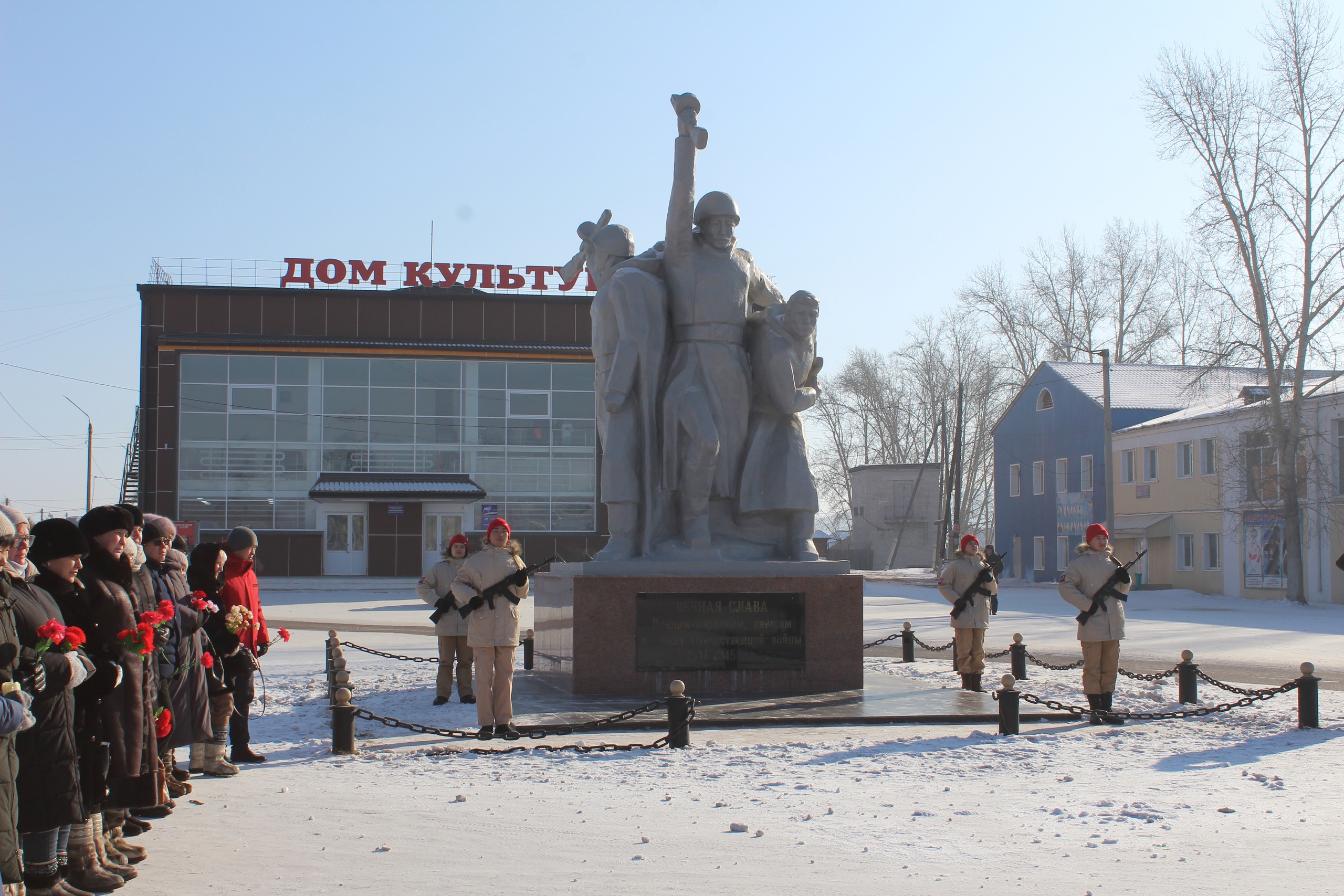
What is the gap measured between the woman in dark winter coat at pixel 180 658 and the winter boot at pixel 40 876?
1.37 m

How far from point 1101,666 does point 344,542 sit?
35162mm

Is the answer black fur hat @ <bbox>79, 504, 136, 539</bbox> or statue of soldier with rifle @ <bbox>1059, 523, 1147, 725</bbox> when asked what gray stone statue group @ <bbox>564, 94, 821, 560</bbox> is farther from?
black fur hat @ <bbox>79, 504, 136, 539</bbox>

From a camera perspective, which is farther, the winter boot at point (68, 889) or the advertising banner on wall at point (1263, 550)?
the advertising banner on wall at point (1263, 550)

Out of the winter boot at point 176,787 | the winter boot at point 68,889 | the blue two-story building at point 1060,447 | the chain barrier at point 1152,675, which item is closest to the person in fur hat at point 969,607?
the chain barrier at point 1152,675

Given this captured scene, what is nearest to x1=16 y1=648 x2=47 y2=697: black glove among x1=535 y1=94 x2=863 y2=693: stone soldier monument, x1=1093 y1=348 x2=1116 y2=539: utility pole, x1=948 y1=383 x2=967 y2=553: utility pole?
x1=535 y1=94 x2=863 y2=693: stone soldier monument

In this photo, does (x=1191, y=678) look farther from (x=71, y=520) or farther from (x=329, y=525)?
(x=329, y=525)

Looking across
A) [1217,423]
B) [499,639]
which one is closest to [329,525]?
[1217,423]

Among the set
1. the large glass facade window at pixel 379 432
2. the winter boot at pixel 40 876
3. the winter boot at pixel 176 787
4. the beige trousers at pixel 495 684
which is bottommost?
the winter boot at pixel 176 787

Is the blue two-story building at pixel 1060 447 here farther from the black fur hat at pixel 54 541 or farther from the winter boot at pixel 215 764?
the black fur hat at pixel 54 541

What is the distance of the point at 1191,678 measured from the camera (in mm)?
9922

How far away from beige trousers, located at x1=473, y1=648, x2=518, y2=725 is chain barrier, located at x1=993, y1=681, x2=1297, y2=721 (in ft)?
10.8

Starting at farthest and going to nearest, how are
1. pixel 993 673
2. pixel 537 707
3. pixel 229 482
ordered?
pixel 229 482, pixel 993 673, pixel 537 707

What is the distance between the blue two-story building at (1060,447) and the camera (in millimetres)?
39719

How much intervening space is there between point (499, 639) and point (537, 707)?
96 centimetres
